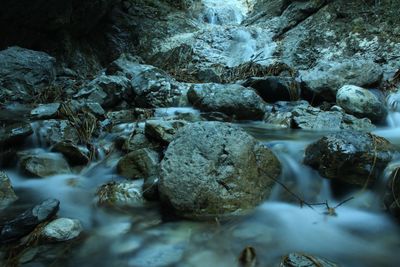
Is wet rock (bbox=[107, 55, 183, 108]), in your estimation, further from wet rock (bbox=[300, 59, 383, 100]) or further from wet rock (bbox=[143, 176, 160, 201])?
wet rock (bbox=[143, 176, 160, 201])

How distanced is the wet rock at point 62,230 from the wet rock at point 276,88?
4.02 meters

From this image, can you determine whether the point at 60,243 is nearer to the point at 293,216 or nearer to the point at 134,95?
the point at 293,216

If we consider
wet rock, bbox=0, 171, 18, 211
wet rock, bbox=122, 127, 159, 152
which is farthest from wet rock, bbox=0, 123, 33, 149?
wet rock, bbox=122, 127, 159, 152

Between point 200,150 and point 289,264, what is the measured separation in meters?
1.22

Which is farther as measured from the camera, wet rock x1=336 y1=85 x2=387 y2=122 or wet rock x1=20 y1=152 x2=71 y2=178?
wet rock x1=336 y1=85 x2=387 y2=122

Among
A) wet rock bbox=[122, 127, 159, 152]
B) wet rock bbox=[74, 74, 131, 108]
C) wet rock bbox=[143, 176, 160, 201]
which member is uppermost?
wet rock bbox=[74, 74, 131, 108]

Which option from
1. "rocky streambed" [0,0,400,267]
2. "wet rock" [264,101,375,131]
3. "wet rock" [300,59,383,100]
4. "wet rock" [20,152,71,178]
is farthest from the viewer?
"wet rock" [300,59,383,100]

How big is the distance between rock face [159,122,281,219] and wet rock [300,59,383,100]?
2.91 meters

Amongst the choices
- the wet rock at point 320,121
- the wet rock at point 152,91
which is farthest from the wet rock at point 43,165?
the wet rock at point 320,121

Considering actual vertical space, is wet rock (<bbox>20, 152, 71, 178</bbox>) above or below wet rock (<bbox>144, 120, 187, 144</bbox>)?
below

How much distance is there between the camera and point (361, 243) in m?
2.41

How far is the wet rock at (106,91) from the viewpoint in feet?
19.0

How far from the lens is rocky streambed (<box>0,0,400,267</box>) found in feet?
8.05

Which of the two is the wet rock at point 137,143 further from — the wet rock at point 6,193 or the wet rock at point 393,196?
the wet rock at point 393,196
